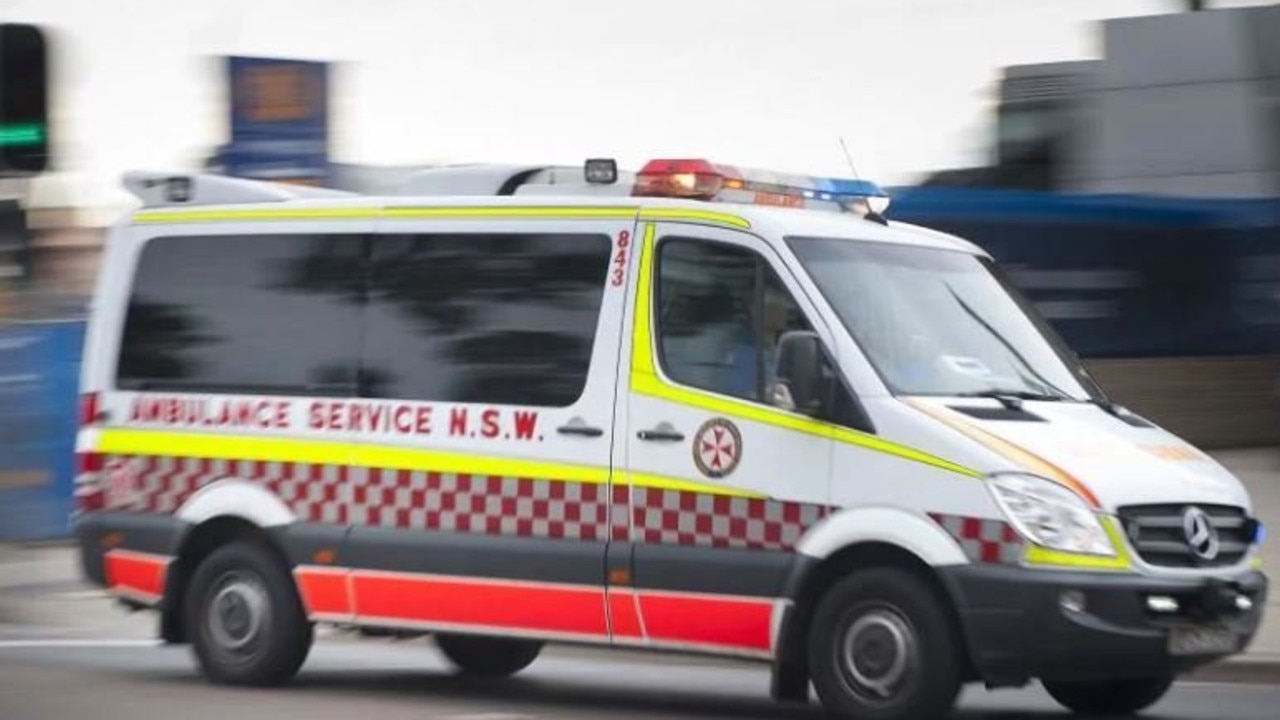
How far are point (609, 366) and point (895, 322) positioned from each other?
1155 millimetres

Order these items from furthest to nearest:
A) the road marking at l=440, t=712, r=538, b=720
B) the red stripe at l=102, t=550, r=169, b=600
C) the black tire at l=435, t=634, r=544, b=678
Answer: the black tire at l=435, t=634, r=544, b=678 → the red stripe at l=102, t=550, r=169, b=600 → the road marking at l=440, t=712, r=538, b=720

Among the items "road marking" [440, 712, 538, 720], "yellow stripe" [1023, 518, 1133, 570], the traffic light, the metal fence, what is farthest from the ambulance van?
the metal fence

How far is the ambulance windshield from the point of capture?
10.4 meters

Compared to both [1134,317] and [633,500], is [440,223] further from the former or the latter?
[1134,317]

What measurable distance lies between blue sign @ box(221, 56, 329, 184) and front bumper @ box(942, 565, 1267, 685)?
1378 centimetres

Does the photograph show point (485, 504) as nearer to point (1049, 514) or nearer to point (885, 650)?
point (885, 650)

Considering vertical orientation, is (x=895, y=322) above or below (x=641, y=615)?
above

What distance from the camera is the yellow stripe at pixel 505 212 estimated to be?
10977 mm

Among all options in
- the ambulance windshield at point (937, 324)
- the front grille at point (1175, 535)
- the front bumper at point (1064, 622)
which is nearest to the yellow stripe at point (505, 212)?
the ambulance windshield at point (937, 324)

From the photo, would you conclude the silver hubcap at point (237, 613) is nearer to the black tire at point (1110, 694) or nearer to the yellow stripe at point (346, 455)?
the yellow stripe at point (346, 455)

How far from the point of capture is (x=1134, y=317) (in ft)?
83.7

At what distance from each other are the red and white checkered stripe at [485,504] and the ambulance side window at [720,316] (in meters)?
0.48

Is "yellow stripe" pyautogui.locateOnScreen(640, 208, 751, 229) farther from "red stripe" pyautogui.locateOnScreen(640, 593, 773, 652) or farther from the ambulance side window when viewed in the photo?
"red stripe" pyautogui.locateOnScreen(640, 593, 773, 652)

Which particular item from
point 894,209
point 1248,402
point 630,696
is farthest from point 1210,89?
point 630,696
